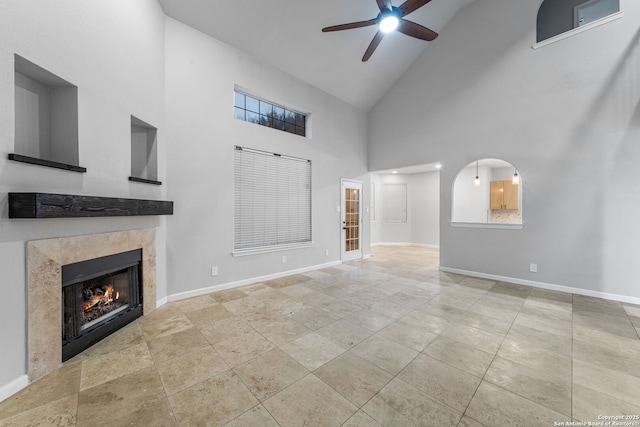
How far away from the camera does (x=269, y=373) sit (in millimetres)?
2010

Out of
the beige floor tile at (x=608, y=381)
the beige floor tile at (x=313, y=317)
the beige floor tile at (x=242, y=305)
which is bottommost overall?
the beige floor tile at (x=608, y=381)

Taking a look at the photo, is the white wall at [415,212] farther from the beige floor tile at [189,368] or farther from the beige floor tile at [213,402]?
the beige floor tile at [213,402]

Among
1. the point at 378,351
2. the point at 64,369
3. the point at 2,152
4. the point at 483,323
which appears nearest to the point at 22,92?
the point at 2,152

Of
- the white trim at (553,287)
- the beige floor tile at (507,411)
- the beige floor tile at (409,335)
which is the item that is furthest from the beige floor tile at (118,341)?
the white trim at (553,287)

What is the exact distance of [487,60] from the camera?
470 centimetres

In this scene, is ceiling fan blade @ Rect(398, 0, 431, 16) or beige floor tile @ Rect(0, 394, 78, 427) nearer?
beige floor tile @ Rect(0, 394, 78, 427)

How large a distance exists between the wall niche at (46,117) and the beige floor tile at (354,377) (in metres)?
2.85

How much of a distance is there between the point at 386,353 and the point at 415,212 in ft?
24.5

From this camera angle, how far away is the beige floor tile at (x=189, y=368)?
1888 mm

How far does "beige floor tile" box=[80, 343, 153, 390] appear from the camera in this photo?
195 centimetres

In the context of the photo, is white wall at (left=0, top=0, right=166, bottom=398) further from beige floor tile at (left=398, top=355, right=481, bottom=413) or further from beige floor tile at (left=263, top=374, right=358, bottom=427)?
beige floor tile at (left=398, top=355, right=481, bottom=413)

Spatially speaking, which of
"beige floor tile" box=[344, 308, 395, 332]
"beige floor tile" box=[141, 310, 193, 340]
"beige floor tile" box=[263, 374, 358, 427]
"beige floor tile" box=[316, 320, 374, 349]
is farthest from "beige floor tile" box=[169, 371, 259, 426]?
"beige floor tile" box=[344, 308, 395, 332]

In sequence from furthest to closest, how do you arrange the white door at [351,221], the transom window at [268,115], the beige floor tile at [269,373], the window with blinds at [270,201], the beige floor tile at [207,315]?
the white door at [351,221], the transom window at [268,115], the window with blinds at [270,201], the beige floor tile at [207,315], the beige floor tile at [269,373]

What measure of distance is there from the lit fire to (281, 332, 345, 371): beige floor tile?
215 centimetres
